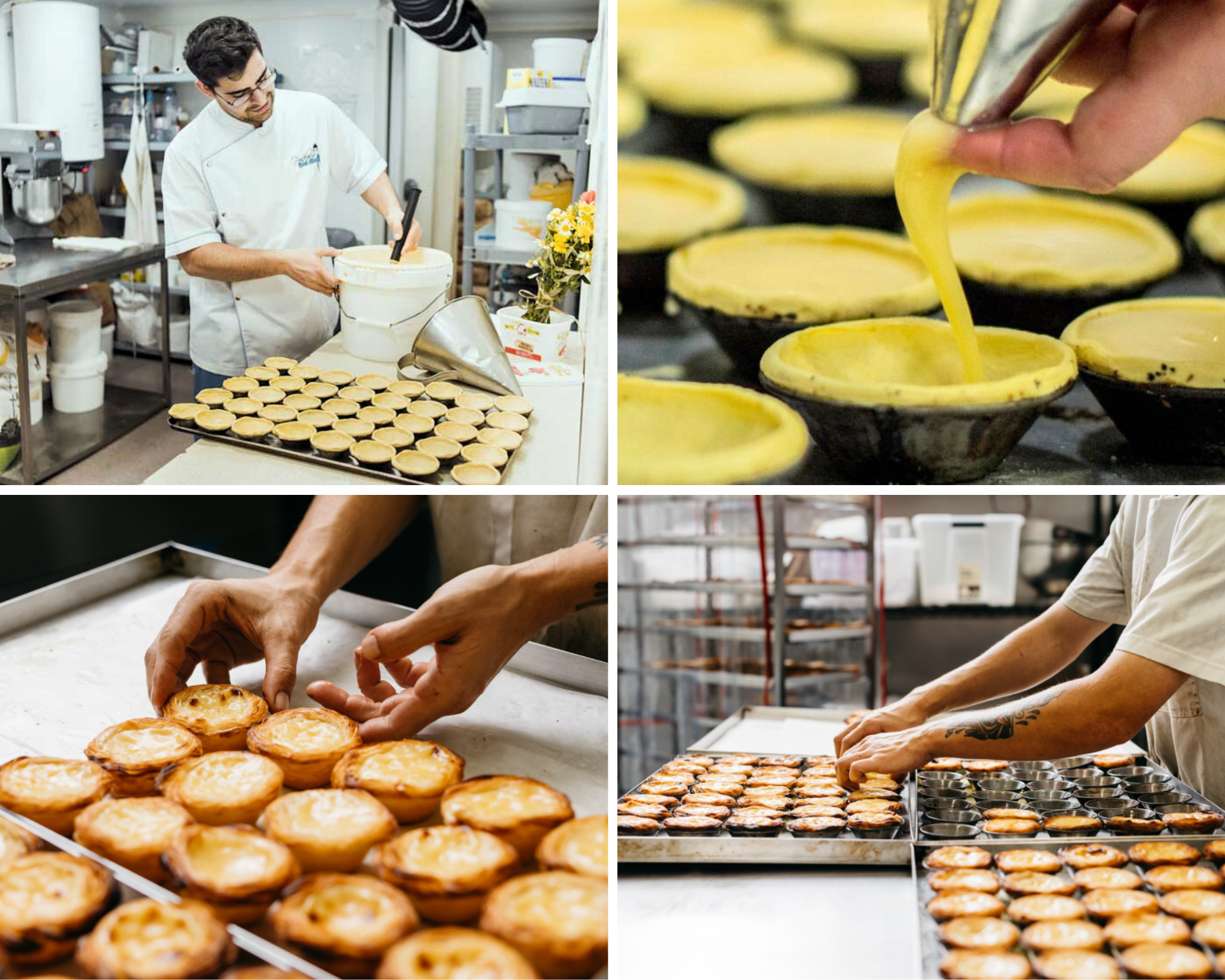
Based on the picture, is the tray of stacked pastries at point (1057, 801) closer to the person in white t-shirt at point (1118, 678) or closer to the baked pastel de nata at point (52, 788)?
the person in white t-shirt at point (1118, 678)

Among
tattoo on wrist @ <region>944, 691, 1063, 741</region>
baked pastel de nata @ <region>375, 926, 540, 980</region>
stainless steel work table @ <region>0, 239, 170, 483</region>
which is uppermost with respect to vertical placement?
stainless steel work table @ <region>0, 239, 170, 483</region>

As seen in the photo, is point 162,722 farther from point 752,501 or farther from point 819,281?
point 752,501

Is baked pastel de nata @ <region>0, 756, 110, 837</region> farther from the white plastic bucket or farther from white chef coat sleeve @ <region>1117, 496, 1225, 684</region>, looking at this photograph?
white chef coat sleeve @ <region>1117, 496, 1225, 684</region>

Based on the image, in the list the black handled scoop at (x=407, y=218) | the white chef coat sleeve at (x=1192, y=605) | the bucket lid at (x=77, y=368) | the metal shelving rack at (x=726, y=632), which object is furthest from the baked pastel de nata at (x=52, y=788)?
the metal shelving rack at (x=726, y=632)

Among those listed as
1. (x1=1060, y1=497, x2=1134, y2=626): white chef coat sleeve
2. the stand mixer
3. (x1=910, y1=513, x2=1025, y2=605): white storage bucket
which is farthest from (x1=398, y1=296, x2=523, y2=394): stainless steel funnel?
(x1=910, y1=513, x2=1025, y2=605): white storage bucket

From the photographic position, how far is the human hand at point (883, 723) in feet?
6.12

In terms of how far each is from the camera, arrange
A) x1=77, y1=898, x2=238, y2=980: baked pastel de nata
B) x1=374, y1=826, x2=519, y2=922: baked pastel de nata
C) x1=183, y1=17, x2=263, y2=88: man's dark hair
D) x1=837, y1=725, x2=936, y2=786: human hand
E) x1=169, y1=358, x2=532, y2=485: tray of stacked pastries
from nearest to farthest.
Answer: x1=77, y1=898, x2=238, y2=980: baked pastel de nata → x1=374, y1=826, x2=519, y2=922: baked pastel de nata → x1=183, y1=17, x2=263, y2=88: man's dark hair → x1=169, y1=358, x2=532, y2=485: tray of stacked pastries → x1=837, y1=725, x2=936, y2=786: human hand

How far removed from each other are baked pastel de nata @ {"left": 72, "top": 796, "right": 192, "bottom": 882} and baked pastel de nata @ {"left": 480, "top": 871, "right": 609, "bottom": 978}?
1.18ft

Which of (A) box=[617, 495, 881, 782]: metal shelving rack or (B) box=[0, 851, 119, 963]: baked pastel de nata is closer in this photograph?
(B) box=[0, 851, 119, 963]: baked pastel de nata

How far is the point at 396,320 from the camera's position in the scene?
4.57 ft

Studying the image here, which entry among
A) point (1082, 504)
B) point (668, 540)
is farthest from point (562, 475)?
point (1082, 504)

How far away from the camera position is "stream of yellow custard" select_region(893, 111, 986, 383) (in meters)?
1.21

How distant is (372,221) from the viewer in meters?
1.33

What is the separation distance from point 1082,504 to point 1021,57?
384 cm
